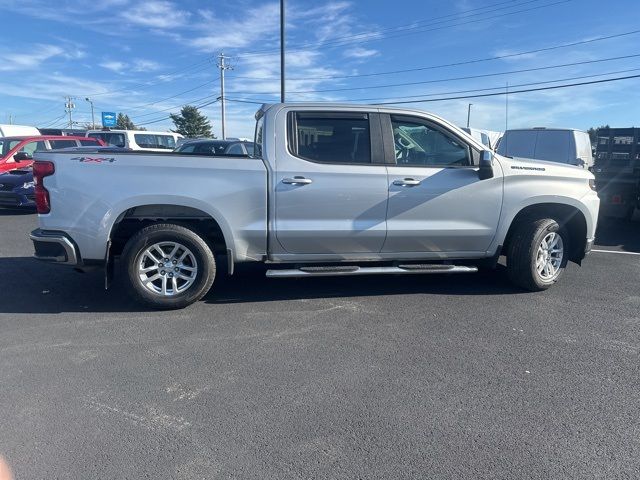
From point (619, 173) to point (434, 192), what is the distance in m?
7.22

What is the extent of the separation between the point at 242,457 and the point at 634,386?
275 cm

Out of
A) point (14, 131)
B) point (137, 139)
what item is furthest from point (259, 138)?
point (14, 131)

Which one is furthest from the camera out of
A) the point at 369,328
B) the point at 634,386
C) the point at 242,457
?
the point at 369,328

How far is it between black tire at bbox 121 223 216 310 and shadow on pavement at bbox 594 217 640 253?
6798 millimetres

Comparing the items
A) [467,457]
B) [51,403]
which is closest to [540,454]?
[467,457]

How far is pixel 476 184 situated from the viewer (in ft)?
17.1

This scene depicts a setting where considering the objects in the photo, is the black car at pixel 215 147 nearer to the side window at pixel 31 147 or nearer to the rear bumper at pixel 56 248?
the side window at pixel 31 147

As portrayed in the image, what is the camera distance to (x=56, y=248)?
461cm

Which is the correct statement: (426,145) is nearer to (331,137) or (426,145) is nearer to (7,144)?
(331,137)

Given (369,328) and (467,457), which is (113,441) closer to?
(467,457)

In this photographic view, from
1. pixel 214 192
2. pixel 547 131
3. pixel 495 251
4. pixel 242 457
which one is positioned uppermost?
pixel 547 131

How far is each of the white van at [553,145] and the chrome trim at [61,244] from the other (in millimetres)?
10395

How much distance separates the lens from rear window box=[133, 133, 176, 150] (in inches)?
784

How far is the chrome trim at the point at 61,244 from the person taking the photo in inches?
180
